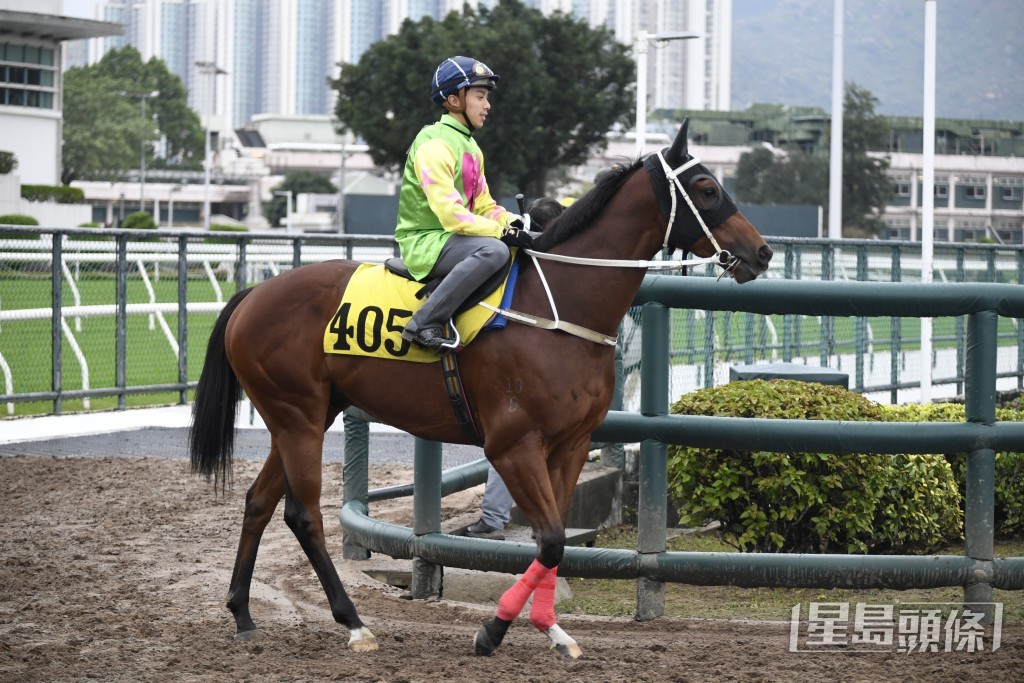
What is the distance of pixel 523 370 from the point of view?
540 centimetres

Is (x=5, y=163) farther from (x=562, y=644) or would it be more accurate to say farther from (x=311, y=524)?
(x=562, y=644)

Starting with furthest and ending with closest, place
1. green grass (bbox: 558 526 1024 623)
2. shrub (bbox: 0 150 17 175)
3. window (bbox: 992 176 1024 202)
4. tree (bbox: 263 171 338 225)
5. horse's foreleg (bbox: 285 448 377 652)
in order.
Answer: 1. tree (bbox: 263 171 338 225)
2. shrub (bbox: 0 150 17 175)
3. window (bbox: 992 176 1024 202)
4. green grass (bbox: 558 526 1024 623)
5. horse's foreleg (bbox: 285 448 377 652)

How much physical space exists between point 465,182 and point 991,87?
137 feet

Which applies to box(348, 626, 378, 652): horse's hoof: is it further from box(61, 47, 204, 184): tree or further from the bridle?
box(61, 47, 204, 184): tree

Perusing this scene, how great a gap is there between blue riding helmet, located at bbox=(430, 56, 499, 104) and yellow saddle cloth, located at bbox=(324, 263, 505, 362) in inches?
31.8

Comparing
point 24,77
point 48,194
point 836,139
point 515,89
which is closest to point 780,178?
point 515,89

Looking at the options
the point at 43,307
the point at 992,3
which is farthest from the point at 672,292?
the point at 992,3

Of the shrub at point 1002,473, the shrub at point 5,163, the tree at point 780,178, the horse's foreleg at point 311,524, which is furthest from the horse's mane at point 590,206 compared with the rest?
the tree at point 780,178

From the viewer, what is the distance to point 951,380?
52.9ft

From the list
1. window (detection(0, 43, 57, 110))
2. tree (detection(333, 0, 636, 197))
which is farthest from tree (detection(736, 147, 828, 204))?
window (detection(0, 43, 57, 110))

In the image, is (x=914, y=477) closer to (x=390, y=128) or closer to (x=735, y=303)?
(x=735, y=303)

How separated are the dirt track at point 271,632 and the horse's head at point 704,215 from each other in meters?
1.59

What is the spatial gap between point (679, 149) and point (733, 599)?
2987mm

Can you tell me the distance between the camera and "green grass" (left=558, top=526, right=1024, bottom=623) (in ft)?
21.6
